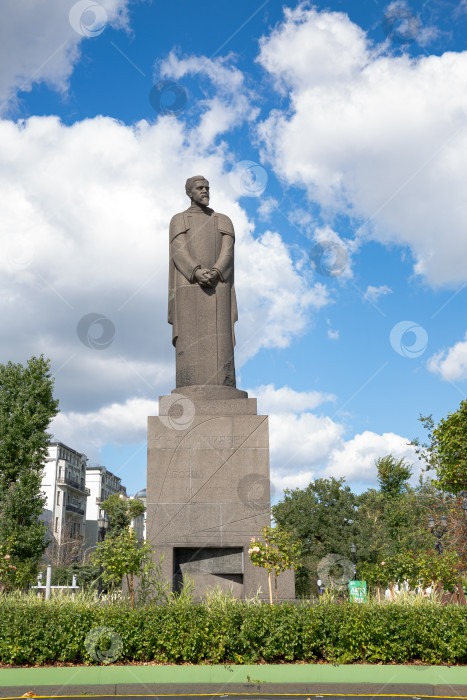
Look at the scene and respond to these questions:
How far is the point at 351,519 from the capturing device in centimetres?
4931

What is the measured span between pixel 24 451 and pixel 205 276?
717 inches

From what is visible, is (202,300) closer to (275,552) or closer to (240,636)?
(275,552)

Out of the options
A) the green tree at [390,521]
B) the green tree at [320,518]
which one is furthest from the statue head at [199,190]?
the green tree at [320,518]

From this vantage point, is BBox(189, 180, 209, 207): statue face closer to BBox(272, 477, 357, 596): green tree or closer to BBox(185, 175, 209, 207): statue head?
BBox(185, 175, 209, 207): statue head

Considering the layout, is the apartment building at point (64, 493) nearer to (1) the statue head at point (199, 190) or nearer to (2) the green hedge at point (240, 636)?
(1) the statue head at point (199, 190)

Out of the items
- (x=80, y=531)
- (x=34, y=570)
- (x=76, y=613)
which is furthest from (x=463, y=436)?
(x=80, y=531)

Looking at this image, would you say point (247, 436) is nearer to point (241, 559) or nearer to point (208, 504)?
point (208, 504)

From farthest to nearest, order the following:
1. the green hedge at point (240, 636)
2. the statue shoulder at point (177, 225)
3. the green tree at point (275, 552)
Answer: the statue shoulder at point (177, 225)
the green tree at point (275, 552)
the green hedge at point (240, 636)

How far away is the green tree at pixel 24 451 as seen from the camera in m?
29.6

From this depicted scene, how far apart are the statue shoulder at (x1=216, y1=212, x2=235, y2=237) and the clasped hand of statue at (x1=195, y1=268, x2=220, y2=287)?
1382 millimetres

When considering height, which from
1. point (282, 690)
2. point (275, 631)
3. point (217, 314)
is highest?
point (217, 314)

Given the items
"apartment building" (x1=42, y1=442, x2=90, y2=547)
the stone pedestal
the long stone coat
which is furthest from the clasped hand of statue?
"apartment building" (x1=42, y1=442, x2=90, y2=547)

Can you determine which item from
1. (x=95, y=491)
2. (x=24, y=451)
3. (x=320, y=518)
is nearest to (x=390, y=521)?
(x=320, y=518)

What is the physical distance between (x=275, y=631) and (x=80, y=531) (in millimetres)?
79398
